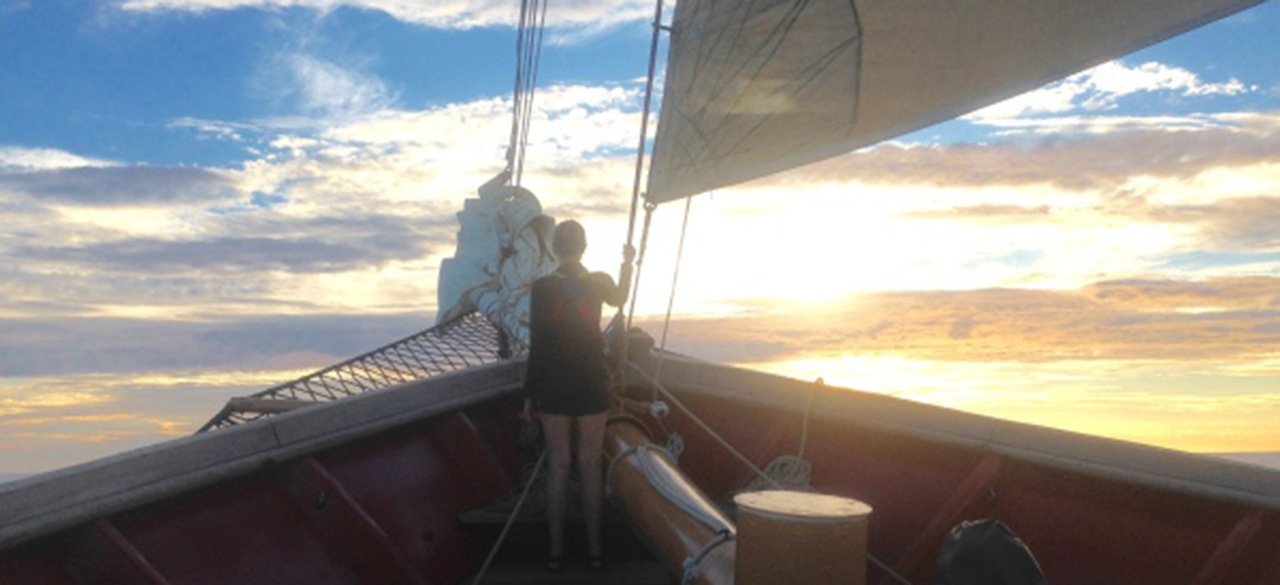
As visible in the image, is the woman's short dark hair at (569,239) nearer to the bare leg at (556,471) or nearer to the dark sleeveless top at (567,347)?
the dark sleeveless top at (567,347)

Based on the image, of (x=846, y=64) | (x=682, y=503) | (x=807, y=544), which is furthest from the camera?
(x=846, y=64)

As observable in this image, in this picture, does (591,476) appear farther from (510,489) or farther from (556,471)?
(510,489)

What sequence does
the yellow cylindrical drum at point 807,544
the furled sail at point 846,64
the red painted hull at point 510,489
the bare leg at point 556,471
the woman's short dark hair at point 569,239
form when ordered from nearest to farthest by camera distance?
1. the yellow cylindrical drum at point 807,544
2. the red painted hull at point 510,489
3. the furled sail at point 846,64
4. the bare leg at point 556,471
5. the woman's short dark hair at point 569,239

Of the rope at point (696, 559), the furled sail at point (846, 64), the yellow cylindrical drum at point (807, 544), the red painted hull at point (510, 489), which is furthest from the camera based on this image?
the furled sail at point (846, 64)

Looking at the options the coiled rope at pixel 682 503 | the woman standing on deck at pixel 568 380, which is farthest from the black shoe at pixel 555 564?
the coiled rope at pixel 682 503

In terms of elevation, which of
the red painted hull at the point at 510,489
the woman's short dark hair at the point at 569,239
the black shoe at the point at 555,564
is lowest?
the black shoe at the point at 555,564

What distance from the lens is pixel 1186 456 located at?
13.8ft

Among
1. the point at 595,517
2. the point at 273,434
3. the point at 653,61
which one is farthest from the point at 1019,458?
the point at 273,434

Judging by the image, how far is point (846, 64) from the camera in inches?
213

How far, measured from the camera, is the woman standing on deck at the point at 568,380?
481cm

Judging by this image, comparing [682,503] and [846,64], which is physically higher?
[846,64]

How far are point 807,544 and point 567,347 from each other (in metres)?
2.63

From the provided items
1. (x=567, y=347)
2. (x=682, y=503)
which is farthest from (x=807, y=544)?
(x=567, y=347)

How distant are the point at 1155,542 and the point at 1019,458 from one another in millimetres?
624
